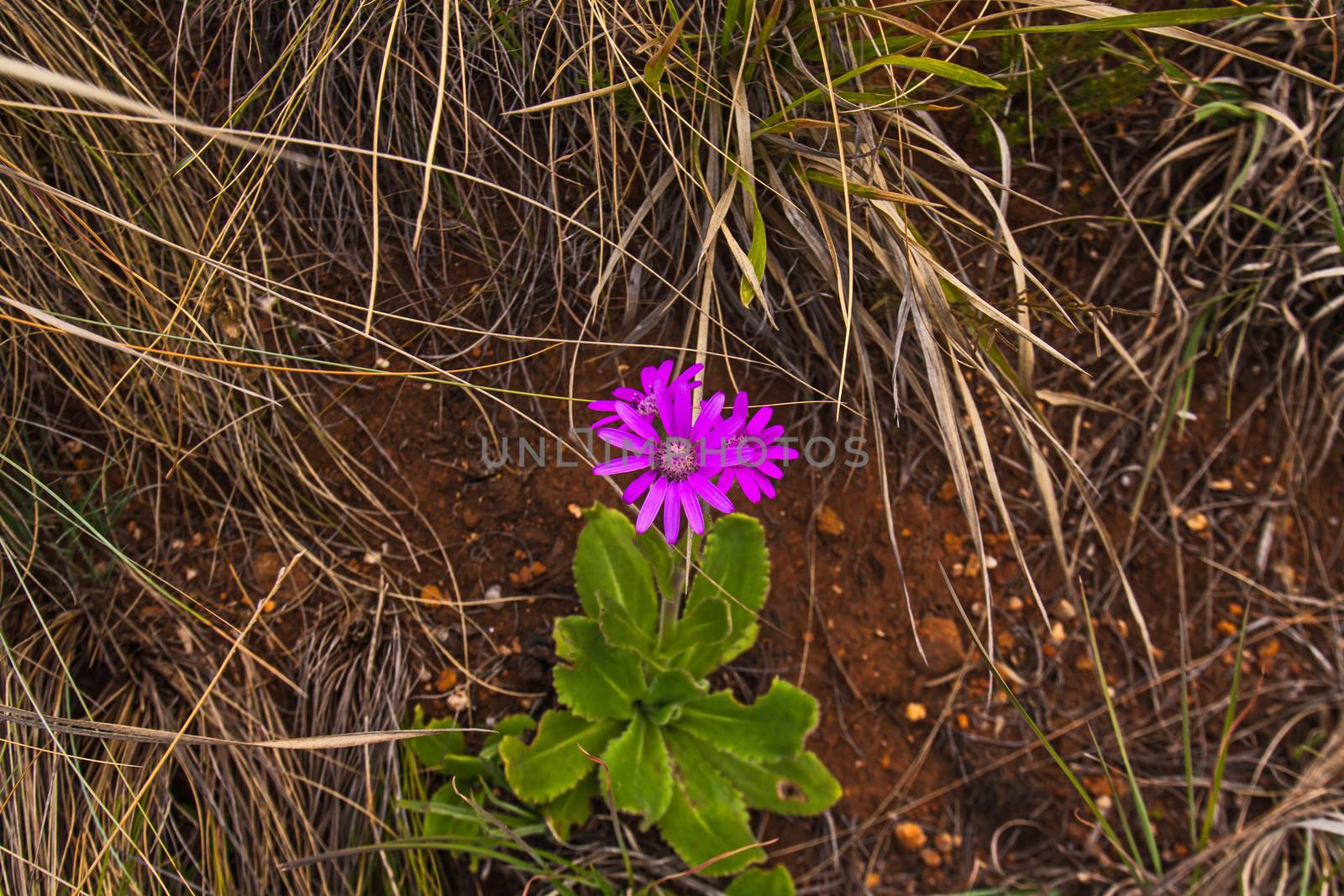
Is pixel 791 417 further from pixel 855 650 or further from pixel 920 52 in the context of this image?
pixel 920 52

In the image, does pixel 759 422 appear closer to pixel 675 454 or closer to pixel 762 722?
pixel 675 454

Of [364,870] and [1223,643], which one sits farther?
[1223,643]

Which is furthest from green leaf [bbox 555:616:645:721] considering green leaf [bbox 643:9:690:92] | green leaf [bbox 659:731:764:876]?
green leaf [bbox 643:9:690:92]

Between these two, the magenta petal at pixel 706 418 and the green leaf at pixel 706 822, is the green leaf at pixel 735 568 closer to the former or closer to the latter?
the green leaf at pixel 706 822

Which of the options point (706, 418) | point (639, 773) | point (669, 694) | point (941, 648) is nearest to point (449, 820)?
point (639, 773)

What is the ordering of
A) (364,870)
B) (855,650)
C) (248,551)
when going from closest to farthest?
(364,870), (248,551), (855,650)

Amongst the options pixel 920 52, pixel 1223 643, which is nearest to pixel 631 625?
pixel 920 52

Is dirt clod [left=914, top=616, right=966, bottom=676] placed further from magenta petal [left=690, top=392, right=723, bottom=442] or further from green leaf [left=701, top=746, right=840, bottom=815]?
magenta petal [left=690, top=392, right=723, bottom=442]
